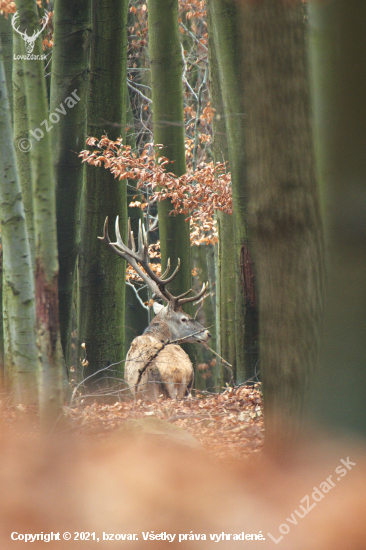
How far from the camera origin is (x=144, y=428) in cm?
293

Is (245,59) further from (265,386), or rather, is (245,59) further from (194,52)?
(194,52)

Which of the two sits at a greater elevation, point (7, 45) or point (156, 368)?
point (7, 45)

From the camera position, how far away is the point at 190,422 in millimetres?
3785

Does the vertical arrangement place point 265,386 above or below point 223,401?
above

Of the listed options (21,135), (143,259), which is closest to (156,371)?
(143,259)

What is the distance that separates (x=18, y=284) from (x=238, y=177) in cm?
339

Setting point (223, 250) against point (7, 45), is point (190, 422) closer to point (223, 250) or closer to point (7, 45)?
point (223, 250)

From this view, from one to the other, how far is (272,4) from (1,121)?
195 centimetres

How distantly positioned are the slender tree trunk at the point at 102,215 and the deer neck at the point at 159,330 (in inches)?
19.2

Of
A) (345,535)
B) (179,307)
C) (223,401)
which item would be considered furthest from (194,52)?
(345,535)

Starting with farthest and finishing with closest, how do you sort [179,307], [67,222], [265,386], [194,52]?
[194,52] < [179,307] < [67,222] < [265,386]

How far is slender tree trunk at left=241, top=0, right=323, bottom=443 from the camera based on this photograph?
2.53 meters

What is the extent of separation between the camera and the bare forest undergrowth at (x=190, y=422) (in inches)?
115

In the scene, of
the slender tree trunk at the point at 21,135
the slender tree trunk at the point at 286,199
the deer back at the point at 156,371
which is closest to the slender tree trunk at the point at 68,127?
the slender tree trunk at the point at 21,135
